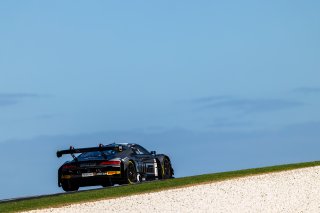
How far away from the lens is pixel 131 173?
25.2 m

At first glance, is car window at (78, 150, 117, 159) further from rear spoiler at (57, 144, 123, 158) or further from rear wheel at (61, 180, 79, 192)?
rear wheel at (61, 180, 79, 192)

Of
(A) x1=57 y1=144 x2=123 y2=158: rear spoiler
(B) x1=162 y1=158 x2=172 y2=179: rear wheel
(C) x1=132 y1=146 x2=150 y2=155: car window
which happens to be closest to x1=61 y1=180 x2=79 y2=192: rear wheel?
(A) x1=57 y1=144 x2=123 y2=158: rear spoiler

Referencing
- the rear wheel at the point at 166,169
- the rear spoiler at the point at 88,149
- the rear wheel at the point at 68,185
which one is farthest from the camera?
the rear wheel at the point at 166,169

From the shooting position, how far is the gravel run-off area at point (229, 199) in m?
Answer: 17.2

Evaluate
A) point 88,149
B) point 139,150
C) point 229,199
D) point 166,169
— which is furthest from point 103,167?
point 229,199

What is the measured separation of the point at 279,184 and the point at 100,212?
5418 mm

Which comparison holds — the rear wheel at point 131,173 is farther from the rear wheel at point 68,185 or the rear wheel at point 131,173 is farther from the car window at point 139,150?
the rear wheel at point 68,185

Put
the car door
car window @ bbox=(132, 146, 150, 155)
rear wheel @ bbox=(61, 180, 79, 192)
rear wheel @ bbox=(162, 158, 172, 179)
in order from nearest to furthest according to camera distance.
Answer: rear wheel @ bbox=(61, 180, 79, 192), the car door, car window @ bbox=(132, 146, 150, 155), rear wheel @ bbox=(162, 158, 172, 179)

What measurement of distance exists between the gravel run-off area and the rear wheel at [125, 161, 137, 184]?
13.6 feet

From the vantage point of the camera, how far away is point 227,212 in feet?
54.6

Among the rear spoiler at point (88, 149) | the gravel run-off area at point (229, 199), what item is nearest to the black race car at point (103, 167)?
the rear spoiler at point (88, 149)

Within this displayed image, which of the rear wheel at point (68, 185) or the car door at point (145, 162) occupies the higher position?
the car door at point (145, 162)

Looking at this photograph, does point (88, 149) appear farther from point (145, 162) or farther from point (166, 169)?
point (166, 169)

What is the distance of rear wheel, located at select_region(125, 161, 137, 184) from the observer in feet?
82.0
